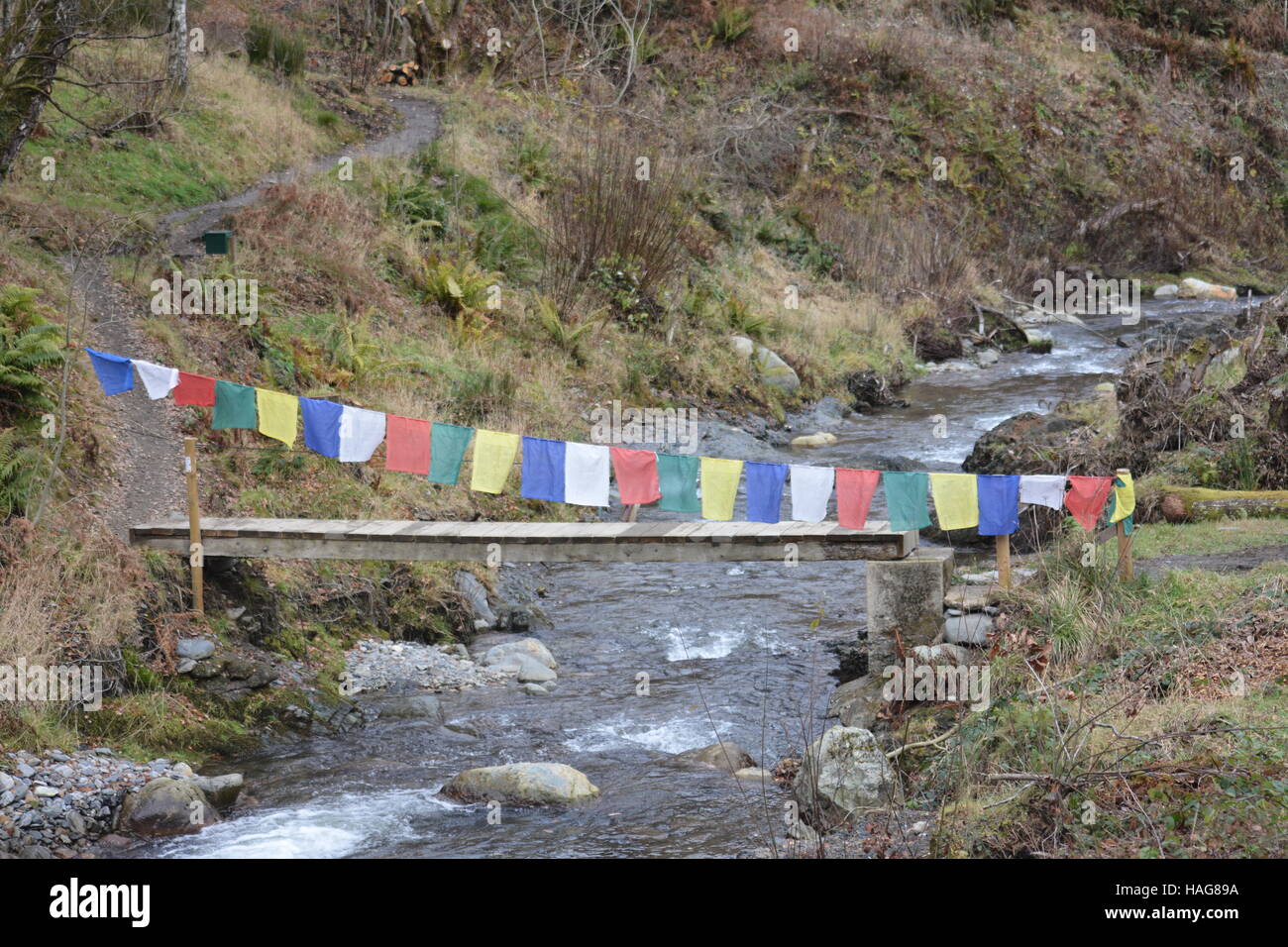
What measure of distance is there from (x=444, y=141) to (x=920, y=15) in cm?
1824

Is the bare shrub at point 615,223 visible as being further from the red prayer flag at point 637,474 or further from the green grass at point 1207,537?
the green grass at point 1207,537

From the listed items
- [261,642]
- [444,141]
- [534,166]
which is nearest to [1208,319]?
[534,166]

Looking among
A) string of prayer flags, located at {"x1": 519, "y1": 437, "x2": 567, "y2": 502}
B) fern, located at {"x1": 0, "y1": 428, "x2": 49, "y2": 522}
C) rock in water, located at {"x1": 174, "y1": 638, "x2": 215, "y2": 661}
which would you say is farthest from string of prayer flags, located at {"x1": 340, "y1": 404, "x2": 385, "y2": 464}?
fern, located at {"x1": 0, "y1": 428, "x2": 49, "y2": 522}

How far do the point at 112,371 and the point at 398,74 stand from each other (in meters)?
20.1

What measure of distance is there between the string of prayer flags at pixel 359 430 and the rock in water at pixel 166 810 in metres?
3.43

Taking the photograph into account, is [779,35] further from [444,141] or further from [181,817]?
[181,817]

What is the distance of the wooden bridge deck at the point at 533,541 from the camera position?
390 inches

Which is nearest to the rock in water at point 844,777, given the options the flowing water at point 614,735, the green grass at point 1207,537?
the flowing water at point 614,735

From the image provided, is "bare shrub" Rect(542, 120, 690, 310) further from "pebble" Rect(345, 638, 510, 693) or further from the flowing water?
"pebble" Rect(345, 638, 510, 693)

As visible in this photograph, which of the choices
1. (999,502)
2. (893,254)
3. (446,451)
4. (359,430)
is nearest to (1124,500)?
(999,502)

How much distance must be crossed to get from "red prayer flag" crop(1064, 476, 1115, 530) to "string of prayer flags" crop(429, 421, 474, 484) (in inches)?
185

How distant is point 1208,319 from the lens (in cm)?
2345

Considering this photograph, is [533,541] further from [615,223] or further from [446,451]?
[615,223]

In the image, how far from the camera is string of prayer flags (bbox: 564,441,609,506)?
33.1 feet
